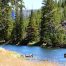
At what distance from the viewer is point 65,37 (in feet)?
383

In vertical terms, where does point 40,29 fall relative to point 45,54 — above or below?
below

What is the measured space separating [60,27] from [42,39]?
27.2 ft

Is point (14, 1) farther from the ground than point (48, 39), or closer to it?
farther from the ground

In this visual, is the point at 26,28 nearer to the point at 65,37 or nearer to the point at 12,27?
the point at 12,27

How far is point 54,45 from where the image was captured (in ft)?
366

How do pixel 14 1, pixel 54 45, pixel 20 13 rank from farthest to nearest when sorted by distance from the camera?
pixel 20 13 < pixel 54 45 < pixel 14 1

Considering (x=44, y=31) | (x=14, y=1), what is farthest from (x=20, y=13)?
(x=14, y=1)

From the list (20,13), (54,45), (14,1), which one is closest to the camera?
(14,1)

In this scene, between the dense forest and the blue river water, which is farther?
the dense forest

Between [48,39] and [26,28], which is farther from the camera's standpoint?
[26,28]

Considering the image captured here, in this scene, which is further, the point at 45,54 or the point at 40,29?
the point at 40,29

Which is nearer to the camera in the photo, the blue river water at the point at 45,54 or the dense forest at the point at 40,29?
the blue river water at the point at 45,54

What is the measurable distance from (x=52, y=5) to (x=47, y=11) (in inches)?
128

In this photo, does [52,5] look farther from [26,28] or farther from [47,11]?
[26,28]
